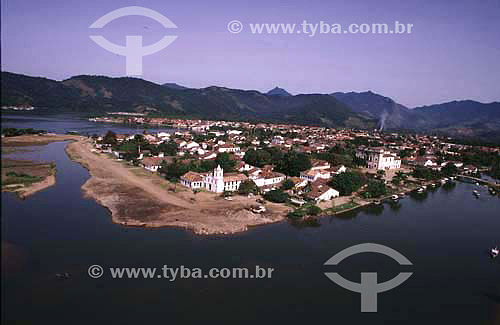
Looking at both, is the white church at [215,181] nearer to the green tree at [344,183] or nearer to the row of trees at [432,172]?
the green tree at [344,183]

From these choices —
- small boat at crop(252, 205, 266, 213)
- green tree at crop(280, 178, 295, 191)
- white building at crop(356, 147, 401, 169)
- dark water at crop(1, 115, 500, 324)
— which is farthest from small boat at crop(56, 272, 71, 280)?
white building at crop(356, 147, 401, 169)

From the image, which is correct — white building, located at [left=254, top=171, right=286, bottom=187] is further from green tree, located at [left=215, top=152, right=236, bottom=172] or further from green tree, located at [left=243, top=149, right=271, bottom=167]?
green tree, located at [left=243, top=149, right=271, bottom=167]

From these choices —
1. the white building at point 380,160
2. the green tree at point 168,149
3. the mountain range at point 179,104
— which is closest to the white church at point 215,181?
the green tree at point 168,149

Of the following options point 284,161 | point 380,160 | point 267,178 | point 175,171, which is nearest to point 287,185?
point 267,178

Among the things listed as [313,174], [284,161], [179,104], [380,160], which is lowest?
[313,174]

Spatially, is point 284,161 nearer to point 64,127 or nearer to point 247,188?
point 247,188

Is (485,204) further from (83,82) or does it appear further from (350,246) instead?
(83,82)
